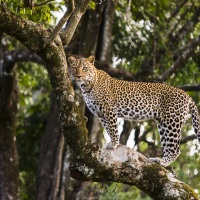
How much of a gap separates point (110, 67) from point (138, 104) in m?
3.79

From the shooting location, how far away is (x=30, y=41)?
820 cm

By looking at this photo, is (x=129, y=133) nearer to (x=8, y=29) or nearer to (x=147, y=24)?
(x=147, y=24)

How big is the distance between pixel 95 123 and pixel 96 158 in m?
6.88

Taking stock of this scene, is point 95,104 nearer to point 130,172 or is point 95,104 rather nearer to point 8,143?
point 130,172

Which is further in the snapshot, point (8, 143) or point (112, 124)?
point (8, 143)

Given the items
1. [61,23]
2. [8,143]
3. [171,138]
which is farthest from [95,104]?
[8,143]

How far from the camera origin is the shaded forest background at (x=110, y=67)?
15.1 metres

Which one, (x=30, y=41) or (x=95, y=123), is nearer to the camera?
(x=30, y=41)

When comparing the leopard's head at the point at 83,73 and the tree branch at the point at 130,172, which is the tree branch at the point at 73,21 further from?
the leopard's head at the point at 83,73

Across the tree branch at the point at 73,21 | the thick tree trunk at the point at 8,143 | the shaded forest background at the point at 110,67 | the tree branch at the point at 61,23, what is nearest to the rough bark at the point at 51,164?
the shaded forest background at the point at 110,67

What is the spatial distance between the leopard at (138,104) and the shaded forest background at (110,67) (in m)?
3.11

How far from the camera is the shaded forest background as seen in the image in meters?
15.1

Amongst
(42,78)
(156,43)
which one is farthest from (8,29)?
(42,78)

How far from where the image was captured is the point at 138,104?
10.7 m
